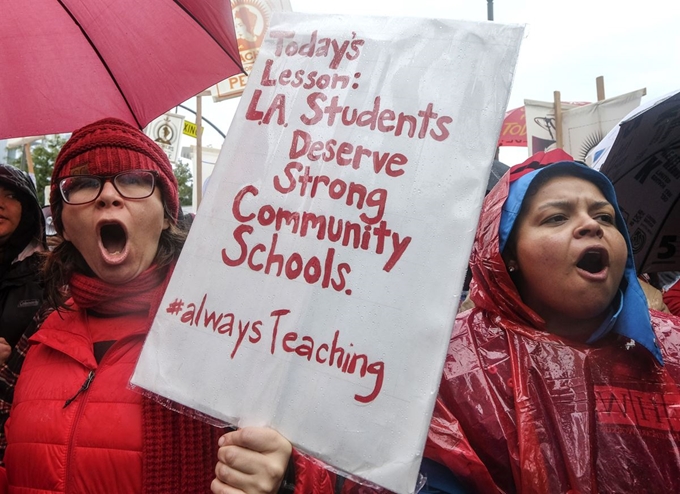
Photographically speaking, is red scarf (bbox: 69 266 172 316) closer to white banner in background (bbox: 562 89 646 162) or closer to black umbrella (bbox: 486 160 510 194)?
black umbrella (bbox: 486 160 510 194)

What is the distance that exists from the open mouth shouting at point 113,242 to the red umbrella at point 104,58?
2.14ft

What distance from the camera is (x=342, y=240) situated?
1.12 m

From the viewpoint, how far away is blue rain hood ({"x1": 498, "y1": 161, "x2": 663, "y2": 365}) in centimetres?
138

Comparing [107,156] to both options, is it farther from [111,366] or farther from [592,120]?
[592,120]

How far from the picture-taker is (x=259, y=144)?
1250 mm

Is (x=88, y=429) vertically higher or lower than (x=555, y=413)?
lower

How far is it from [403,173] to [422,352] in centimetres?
36

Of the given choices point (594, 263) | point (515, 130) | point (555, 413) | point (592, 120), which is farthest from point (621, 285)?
point (515, 130)

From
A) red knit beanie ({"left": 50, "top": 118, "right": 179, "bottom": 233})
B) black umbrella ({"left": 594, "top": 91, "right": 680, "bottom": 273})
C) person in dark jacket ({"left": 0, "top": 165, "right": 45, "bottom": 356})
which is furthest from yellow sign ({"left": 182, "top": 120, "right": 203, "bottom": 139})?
black umbrella ({"left": 594, "top": 91, "right": 680, "bottom": 273})

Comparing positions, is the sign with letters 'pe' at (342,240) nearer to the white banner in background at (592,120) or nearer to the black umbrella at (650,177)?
the black umbrella at (650,177)

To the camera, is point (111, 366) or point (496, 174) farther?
point (496, 174)

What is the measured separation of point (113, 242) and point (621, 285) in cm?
147

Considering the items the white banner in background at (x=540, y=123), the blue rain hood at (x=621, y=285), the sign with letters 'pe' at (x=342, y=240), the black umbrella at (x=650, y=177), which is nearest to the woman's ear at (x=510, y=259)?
the blue rain hood at (x=621, y=285)

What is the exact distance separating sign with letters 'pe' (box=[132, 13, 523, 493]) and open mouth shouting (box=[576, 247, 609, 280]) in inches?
23.5
